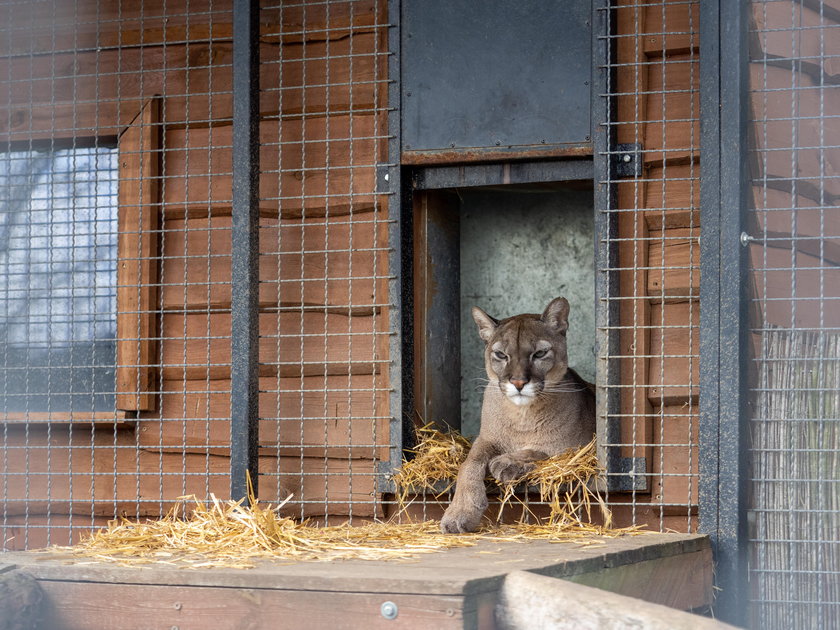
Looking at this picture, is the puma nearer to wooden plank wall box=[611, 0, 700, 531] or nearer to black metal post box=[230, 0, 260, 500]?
wooden plank wall box=[611, 0, 700, 531]

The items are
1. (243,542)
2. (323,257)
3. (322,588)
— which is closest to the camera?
(322,588)

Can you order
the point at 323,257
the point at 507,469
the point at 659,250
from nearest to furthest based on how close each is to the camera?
the point at 507,469 < the point at 659,250 < the point at 323,257

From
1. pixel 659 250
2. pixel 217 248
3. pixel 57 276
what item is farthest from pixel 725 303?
pixel 57 276

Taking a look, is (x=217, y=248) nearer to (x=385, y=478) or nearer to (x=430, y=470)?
(x=385, y=478)

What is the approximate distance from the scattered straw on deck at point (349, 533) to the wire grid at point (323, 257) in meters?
0.49

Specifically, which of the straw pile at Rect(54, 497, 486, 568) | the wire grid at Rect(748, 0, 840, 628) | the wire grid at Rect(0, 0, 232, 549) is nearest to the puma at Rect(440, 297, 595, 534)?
the straw pile at Rect(54, 497, 486, 568)

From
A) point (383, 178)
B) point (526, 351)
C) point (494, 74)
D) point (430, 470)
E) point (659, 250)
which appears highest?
point (494, 74)

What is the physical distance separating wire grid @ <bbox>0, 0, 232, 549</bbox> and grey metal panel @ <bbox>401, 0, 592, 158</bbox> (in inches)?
42.2

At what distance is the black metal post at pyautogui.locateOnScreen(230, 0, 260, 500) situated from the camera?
17.7 ft

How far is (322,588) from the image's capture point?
342 cm

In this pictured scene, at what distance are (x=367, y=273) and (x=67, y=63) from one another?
6.90ft

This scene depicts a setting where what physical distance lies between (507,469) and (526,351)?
75 cm

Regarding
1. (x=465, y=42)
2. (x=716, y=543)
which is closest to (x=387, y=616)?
(x=716, y=543)

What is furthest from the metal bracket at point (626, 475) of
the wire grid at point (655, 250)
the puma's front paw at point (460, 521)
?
the puma's front paw at point (460, 521)
